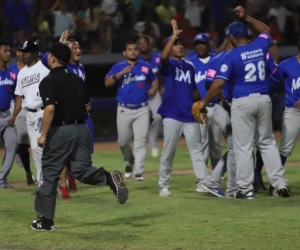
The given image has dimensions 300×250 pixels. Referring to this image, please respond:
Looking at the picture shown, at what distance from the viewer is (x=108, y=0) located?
21.9 metres

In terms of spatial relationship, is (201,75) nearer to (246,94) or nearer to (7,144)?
(246,94)

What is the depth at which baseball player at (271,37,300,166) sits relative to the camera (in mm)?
11594

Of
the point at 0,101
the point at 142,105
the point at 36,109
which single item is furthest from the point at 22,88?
the point at 142,105

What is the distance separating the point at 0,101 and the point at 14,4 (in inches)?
312

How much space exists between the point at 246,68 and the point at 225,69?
287 mm

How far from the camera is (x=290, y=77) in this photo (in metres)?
11.6

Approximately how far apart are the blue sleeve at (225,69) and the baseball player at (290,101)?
109 cm

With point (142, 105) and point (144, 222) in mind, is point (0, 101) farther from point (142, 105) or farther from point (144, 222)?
point (144, 222)

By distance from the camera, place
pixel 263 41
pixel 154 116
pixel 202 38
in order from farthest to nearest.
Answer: pixel 154 116, pixel 202 38, pixel 263 41

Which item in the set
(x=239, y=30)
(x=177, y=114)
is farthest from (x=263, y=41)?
(x=177, y=114)

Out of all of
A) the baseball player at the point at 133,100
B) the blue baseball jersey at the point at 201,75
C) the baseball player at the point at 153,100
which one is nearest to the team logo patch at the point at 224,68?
the blue baseball jersey at the point at 201,75

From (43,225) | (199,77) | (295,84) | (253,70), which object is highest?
(253,70)

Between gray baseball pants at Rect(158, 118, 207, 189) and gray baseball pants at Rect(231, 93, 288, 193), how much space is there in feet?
2.38

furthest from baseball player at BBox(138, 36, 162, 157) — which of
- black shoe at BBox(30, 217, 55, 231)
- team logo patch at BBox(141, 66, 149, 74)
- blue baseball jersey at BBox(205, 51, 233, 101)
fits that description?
black shoe at BBox(30, 217, 55, 231)
